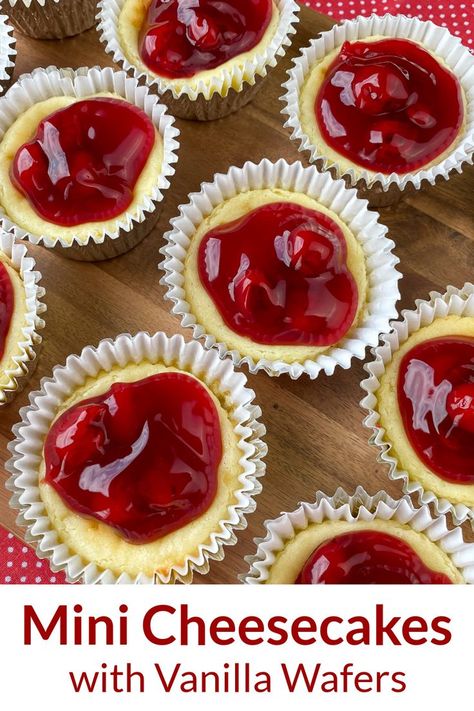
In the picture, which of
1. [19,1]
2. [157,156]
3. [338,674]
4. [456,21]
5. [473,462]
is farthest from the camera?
[456,21]

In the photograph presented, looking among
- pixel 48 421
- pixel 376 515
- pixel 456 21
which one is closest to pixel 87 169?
pixel 48 421

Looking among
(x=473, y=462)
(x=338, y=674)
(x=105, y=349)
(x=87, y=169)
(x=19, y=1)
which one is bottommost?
(x=338, y=674)

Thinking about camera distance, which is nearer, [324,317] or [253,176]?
[324,317]

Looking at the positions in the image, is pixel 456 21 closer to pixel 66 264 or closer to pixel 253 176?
pixel 253 176

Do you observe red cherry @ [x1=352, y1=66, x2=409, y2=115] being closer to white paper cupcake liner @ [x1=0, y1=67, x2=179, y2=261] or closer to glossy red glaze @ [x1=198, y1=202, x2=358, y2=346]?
glossy red glaze @ [x1=198, y1=202, x2=358, y2=346]

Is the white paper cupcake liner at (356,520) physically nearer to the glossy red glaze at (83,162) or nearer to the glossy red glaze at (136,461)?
the glossy red glaze at (136,461)

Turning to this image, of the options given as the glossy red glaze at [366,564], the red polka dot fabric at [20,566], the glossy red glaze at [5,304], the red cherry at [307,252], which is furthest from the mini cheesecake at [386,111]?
the red polka dot fabric at [20,566]

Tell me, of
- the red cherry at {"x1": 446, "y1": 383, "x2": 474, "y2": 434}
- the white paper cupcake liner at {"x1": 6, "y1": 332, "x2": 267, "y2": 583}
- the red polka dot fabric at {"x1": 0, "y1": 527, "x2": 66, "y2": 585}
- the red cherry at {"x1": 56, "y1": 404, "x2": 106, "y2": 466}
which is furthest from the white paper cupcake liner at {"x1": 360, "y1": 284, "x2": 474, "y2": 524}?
the red polka dot fabric at {"x1": 0, "y1": 527, "x2": 66, "y2": 585}
